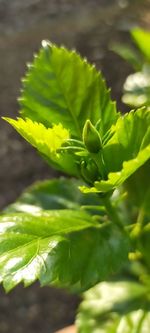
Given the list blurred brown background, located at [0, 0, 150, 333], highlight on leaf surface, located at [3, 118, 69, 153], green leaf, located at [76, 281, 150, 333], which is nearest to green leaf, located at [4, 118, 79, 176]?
highlight on leaf surface, located at [3, 118, 69, 153]

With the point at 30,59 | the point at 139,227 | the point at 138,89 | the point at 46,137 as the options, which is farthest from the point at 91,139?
the point at 30,59

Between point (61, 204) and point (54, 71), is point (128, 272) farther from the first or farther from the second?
point (54, 71)

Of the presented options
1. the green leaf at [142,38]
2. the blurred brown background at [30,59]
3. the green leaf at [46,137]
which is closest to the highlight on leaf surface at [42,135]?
the green leaf at [46,137]

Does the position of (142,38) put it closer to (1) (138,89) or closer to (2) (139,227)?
(1) (138,89)

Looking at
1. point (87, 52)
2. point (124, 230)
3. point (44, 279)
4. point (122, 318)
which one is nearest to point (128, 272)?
point (122, 318)

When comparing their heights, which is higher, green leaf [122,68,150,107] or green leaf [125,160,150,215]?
green leaf [122,68,150,107]

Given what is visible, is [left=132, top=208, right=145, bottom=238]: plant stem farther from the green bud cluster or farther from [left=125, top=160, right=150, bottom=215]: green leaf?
the green bud cluster

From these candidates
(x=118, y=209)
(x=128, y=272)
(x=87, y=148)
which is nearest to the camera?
(x=87, y=148)
